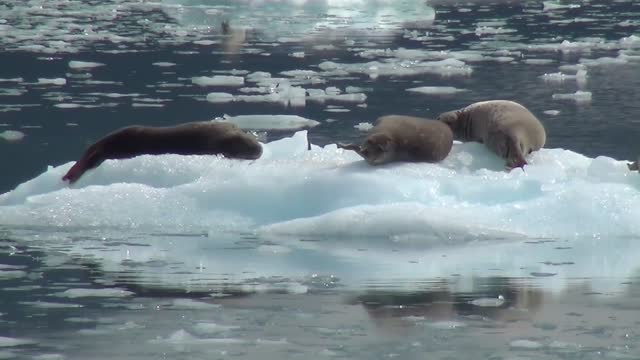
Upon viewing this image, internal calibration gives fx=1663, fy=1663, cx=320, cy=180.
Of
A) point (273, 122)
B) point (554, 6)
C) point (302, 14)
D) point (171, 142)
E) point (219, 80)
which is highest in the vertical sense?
point (171, 142)

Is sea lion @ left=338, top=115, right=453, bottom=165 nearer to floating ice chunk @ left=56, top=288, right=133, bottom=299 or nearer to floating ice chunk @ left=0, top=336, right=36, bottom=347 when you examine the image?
floating ice chunk @ left=56, top=288, right=133, bottom=299

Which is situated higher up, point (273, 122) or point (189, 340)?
point (189, 340)

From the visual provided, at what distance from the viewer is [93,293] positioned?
21.5ft

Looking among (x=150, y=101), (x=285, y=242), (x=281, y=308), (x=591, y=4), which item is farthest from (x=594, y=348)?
(x=591, y=4)

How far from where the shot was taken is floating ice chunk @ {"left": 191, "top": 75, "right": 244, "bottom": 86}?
1586cm

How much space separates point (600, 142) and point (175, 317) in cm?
612

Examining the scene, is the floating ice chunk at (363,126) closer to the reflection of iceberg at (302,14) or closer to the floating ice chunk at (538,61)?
the floating ice chunk at (538,61)

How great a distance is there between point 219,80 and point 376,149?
7.75 m

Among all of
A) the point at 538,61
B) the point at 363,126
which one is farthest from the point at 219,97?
the point at 538,61

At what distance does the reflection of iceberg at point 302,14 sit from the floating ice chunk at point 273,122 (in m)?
8.20

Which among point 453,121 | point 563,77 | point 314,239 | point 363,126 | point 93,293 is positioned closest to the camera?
point 93,293

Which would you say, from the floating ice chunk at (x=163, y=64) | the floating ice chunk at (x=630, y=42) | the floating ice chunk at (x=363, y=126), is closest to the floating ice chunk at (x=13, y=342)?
the floating ice chunk at (x=363, y=126)

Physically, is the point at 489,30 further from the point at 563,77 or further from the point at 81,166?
the point at 81,166

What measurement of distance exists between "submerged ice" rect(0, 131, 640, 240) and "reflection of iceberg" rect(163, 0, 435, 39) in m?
12.6
